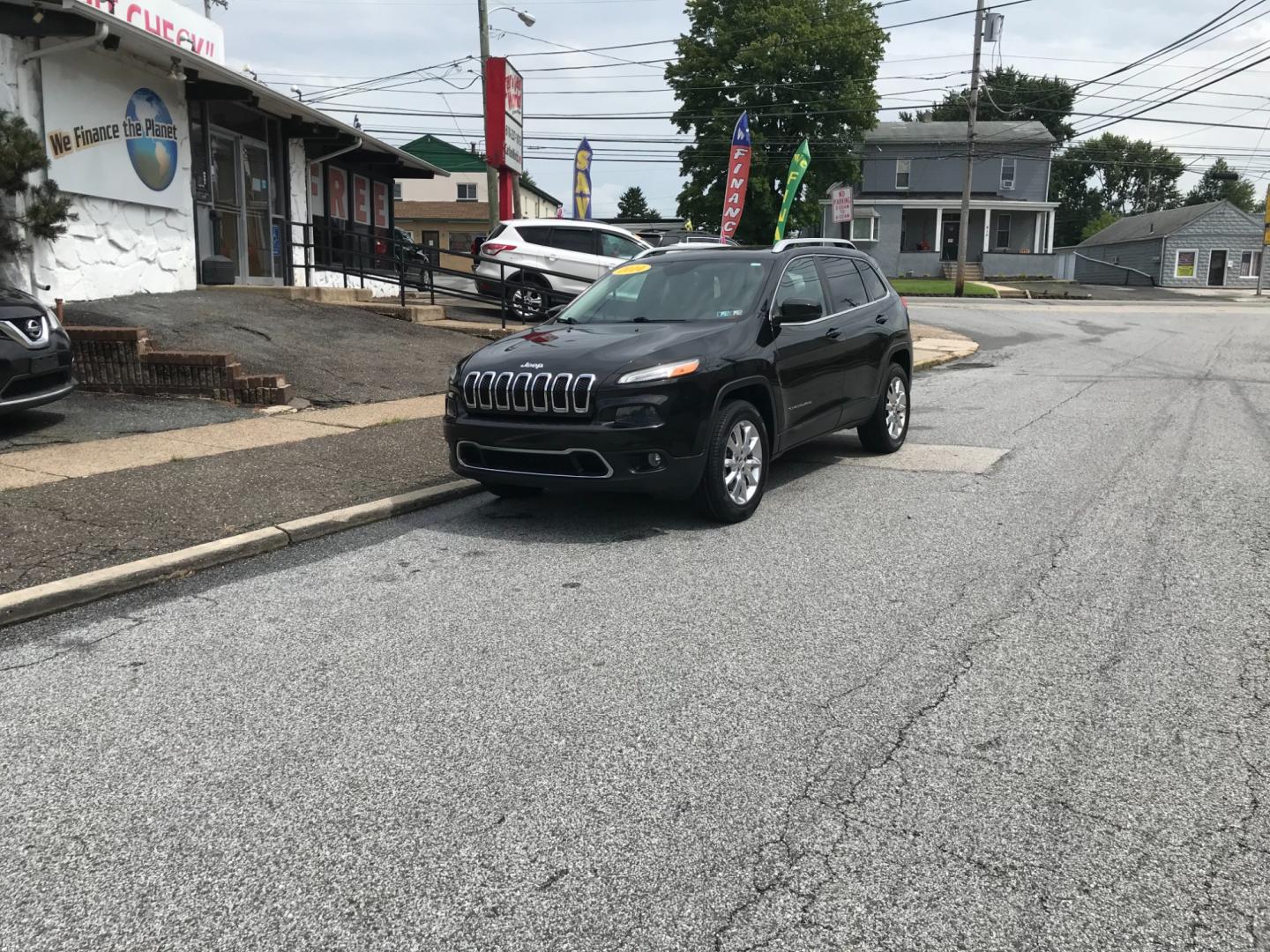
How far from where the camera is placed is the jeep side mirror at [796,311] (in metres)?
7.22

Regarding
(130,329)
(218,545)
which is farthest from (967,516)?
(130,329)

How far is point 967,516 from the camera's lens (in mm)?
6898

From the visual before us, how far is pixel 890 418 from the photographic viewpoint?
9.16 m

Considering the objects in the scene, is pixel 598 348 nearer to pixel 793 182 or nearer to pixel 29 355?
pixel 29 355

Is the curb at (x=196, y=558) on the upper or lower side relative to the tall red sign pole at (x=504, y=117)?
lower

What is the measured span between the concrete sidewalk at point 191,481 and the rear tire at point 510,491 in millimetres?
602

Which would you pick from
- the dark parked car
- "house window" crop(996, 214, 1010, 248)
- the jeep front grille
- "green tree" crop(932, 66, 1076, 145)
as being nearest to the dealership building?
the dark parked car

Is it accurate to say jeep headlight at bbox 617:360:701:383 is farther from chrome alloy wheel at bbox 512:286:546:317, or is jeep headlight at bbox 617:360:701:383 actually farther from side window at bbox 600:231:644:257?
side window at bbox 600:231:644:257

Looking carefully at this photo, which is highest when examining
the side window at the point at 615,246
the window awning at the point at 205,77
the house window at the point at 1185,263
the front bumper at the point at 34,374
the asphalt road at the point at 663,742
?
the window awning at the point at 205,77

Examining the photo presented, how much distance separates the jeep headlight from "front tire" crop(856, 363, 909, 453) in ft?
9.84

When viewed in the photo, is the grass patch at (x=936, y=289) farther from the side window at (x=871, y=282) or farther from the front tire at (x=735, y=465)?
the front tire at (x=735, y=465)

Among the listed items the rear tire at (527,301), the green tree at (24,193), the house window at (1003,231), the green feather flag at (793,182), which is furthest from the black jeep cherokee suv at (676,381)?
the house window at (1003,231)

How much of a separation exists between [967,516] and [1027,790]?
379 centimetres

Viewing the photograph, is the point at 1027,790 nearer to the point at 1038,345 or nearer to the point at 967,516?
the point at 967,516
